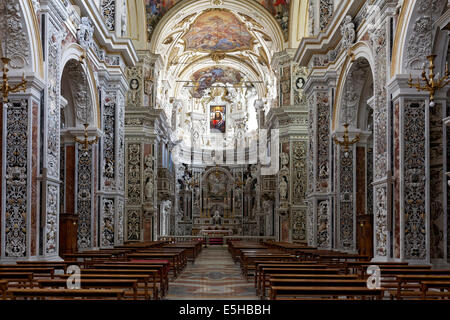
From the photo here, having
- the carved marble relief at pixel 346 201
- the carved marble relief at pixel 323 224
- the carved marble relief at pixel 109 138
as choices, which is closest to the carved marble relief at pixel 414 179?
the carved marble relief at pixel 346 201

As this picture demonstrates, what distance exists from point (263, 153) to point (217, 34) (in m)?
7.97

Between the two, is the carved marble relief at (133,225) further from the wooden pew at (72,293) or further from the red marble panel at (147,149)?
the wooden pew at (72,293)

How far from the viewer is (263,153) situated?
3781 cm

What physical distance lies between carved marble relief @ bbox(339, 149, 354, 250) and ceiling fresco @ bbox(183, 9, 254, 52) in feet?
49.8

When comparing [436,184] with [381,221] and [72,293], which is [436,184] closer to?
[381,221]

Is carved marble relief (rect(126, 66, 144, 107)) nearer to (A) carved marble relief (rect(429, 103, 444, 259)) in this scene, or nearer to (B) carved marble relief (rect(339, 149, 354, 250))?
(B) carved marble relief (rect(339, 149, 354, 250))

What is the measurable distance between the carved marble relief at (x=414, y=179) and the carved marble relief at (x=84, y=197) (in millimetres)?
9911

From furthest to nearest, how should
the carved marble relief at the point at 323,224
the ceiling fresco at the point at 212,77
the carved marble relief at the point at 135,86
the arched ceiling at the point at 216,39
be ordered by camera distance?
the ceiling fresco at the point at 212,77, the arched ceiling at the point at 216,39, the carved marble relief at the point at 135,86, the carved marble relief at the point at 323,224

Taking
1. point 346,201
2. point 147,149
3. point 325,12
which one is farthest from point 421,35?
point 147,149

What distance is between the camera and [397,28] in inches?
503

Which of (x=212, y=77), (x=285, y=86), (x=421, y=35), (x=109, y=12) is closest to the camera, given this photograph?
(x=421, y=35)

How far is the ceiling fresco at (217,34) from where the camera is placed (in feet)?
105
